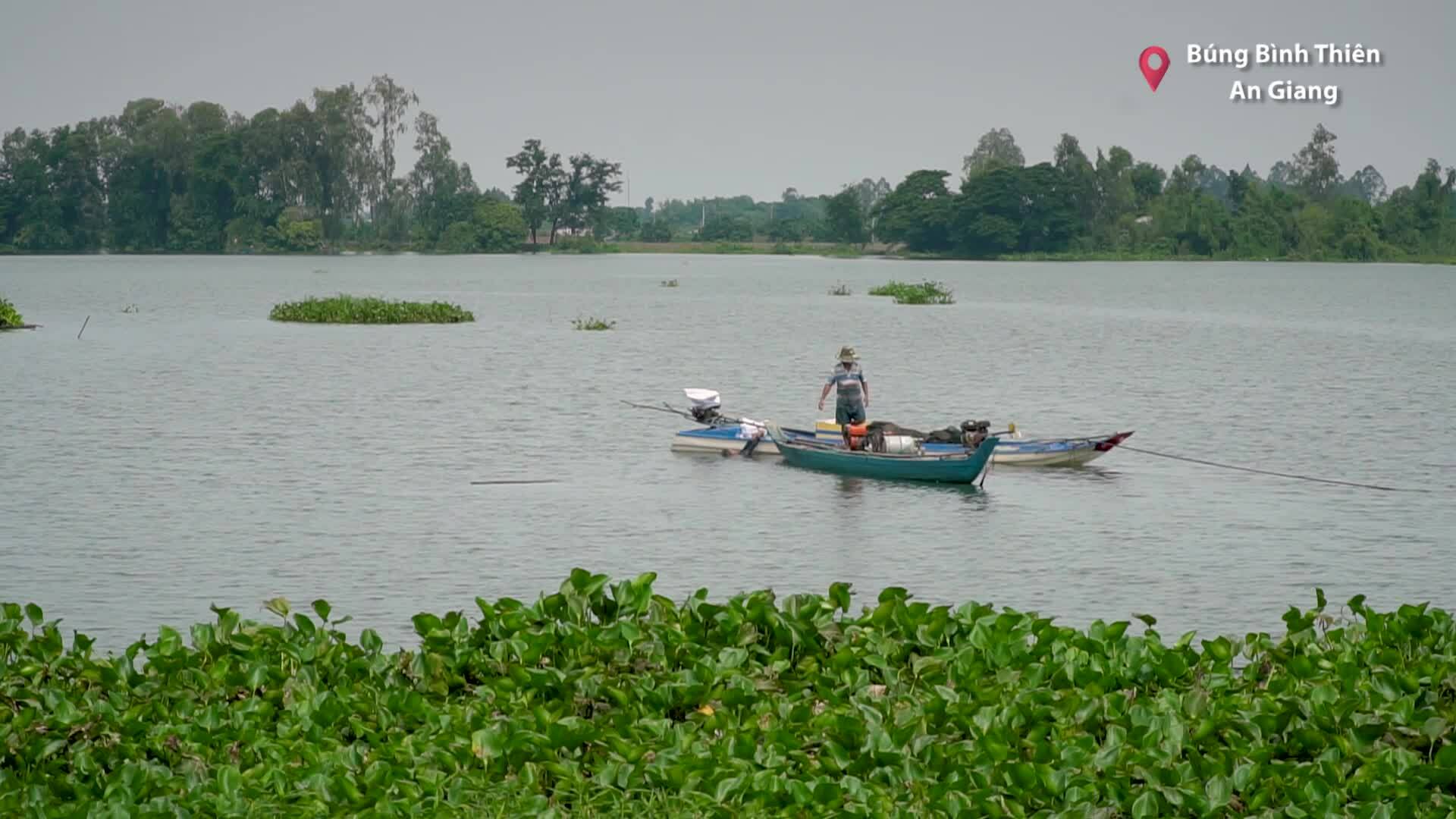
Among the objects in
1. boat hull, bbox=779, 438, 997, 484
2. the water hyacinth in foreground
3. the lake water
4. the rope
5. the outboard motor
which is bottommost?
the lake water

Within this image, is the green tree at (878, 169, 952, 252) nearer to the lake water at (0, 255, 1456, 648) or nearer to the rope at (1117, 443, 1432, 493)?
the lake water at (0, 255, 1456, 648)

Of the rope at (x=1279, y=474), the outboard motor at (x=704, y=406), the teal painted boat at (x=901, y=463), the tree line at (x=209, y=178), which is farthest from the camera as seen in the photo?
the tree line at (x=209, y=178)

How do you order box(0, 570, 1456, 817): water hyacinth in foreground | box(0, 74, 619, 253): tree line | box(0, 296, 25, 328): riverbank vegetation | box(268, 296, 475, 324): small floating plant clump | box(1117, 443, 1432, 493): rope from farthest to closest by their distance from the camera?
box(0, 74, 619, 253): tree line < box(268, 296, 475, 324): small floating plant clump < box(0, 296, 25, 328): riverbank vegetation < box(1117, 443, 1432, 493): rope < box(0, 570, 1456, 817): water hyacinth in foreground

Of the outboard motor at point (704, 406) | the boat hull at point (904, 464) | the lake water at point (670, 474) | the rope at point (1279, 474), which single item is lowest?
the lake water at point (670, 474)

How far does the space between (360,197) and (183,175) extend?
2066 centimetres

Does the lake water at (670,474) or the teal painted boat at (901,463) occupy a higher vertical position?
the teal painted boat at (901,463)

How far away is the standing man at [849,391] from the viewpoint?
26.7 meters

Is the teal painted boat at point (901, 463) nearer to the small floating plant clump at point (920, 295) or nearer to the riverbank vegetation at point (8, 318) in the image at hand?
the riverbank vegetation at point (8, 318)

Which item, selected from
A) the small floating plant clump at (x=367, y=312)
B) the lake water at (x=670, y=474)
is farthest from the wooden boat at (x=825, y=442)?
the small floating plant clump at (x=367, y=312)

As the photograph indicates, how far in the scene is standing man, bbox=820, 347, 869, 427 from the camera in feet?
87.5

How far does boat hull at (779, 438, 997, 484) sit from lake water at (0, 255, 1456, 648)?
230 mm

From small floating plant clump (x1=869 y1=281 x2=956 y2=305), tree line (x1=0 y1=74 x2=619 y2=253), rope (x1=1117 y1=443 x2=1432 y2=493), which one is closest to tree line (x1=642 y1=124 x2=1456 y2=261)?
tree line (x1=0 y1=74 x2=619 y2=253)

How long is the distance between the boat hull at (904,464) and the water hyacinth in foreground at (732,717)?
1351cm

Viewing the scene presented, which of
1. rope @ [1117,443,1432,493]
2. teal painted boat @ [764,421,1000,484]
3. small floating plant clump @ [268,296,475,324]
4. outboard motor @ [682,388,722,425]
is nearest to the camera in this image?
teal painted boat @ [764,421,1000,484]
